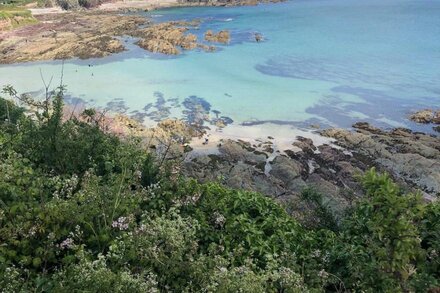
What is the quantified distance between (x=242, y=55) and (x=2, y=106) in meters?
30.6

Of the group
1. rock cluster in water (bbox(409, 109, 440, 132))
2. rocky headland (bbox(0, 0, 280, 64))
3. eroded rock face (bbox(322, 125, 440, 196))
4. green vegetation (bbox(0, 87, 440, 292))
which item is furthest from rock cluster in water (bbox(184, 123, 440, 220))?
rocky headland (bbox(0, 0, 280, 64))

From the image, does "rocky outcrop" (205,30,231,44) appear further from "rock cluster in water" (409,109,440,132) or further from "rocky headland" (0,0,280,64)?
"rock cluster in water" (409,109,440,132)

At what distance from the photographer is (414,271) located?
6.13m

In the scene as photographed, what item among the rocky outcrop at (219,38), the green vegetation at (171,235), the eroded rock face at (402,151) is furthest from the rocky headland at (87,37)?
the green vegetation at (171,235)

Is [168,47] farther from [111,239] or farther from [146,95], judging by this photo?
[111,239]

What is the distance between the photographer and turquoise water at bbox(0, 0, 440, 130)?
94.9 feet

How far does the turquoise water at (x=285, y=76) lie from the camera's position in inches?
1139

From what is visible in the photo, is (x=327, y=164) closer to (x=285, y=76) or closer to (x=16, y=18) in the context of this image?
(x=285, y=76)

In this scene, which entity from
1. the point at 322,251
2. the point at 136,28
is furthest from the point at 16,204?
the point at 136,28

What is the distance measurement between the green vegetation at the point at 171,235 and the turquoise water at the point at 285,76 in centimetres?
1756

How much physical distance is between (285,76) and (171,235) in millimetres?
31835

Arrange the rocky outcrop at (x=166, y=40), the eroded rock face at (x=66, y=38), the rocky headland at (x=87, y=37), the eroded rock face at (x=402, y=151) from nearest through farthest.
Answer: the eroded rock face at (x=402, y=151), the eroded rock face at (x=66, y=38), the rocky headland at (x=87, y=37), the rocky outcrop at (x=166, y=40)

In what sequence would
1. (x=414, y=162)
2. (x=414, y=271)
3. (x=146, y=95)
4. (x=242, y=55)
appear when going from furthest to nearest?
(x=242, y=55) < (x=146, y=95) < (x=414, y=162) < (x=414, y=271)

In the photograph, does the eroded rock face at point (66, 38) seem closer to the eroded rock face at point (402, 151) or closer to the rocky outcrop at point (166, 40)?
the rocky outcrop at point (166, 40)
